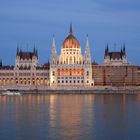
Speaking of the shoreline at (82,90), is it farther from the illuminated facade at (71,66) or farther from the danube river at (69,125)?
the danube river at (69,125)

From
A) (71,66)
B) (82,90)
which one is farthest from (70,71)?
(82,90)

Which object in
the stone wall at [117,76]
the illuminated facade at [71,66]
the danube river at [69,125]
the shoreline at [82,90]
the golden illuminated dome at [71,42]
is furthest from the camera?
the stone wall at [117,76]

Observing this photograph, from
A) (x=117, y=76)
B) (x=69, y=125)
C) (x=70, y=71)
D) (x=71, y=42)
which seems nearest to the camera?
(x=69, y=125)

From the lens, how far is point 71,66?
124 m

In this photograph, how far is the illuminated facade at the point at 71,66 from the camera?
401ft

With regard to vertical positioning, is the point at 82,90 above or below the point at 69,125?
above

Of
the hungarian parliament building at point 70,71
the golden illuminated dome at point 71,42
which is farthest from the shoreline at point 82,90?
the golden illuminated dome at point 71,42

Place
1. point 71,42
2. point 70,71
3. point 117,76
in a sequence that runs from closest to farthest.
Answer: point 70,71 → point 71,42 → point 117,76

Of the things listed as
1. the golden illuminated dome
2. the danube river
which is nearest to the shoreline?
the golden illuminated dome

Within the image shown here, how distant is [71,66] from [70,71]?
49.4 inches

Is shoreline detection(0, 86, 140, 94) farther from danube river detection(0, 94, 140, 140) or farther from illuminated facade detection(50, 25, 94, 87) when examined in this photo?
danube river detection(0, 94, 140, 140)

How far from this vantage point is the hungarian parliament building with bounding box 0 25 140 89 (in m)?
123

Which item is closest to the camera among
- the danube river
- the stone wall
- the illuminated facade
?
the danube river

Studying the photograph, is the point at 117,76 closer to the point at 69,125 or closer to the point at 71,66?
the point at 71,66
